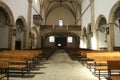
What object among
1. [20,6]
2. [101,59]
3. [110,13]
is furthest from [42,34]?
[101,59]

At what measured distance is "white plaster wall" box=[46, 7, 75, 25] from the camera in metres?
43.1

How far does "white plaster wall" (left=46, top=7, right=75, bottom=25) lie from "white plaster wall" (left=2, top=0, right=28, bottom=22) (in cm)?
2238

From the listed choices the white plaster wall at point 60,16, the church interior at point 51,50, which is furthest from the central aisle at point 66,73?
the white plaster wall at point 60,16

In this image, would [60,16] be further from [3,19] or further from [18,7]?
[3,19]

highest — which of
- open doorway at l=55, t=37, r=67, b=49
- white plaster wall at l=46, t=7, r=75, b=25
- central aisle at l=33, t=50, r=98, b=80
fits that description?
white plaster wall at l=46, t=7, r=75, b=25

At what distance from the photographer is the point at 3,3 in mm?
Result: 14766

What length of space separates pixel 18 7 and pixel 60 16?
84.0ft

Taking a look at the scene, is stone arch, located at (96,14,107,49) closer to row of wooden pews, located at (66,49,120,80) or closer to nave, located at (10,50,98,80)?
row of wooden pews, located at (66,49,120,80)

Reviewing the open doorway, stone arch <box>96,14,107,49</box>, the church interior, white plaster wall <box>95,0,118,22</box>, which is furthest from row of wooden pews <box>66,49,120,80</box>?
the open doorway

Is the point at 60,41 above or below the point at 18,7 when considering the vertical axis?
below

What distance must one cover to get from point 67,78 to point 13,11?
10.9m

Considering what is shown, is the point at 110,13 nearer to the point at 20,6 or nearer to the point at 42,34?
the point at 20,6

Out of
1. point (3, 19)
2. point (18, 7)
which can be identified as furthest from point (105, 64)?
point (18, 7)

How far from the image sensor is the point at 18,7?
1809cm
